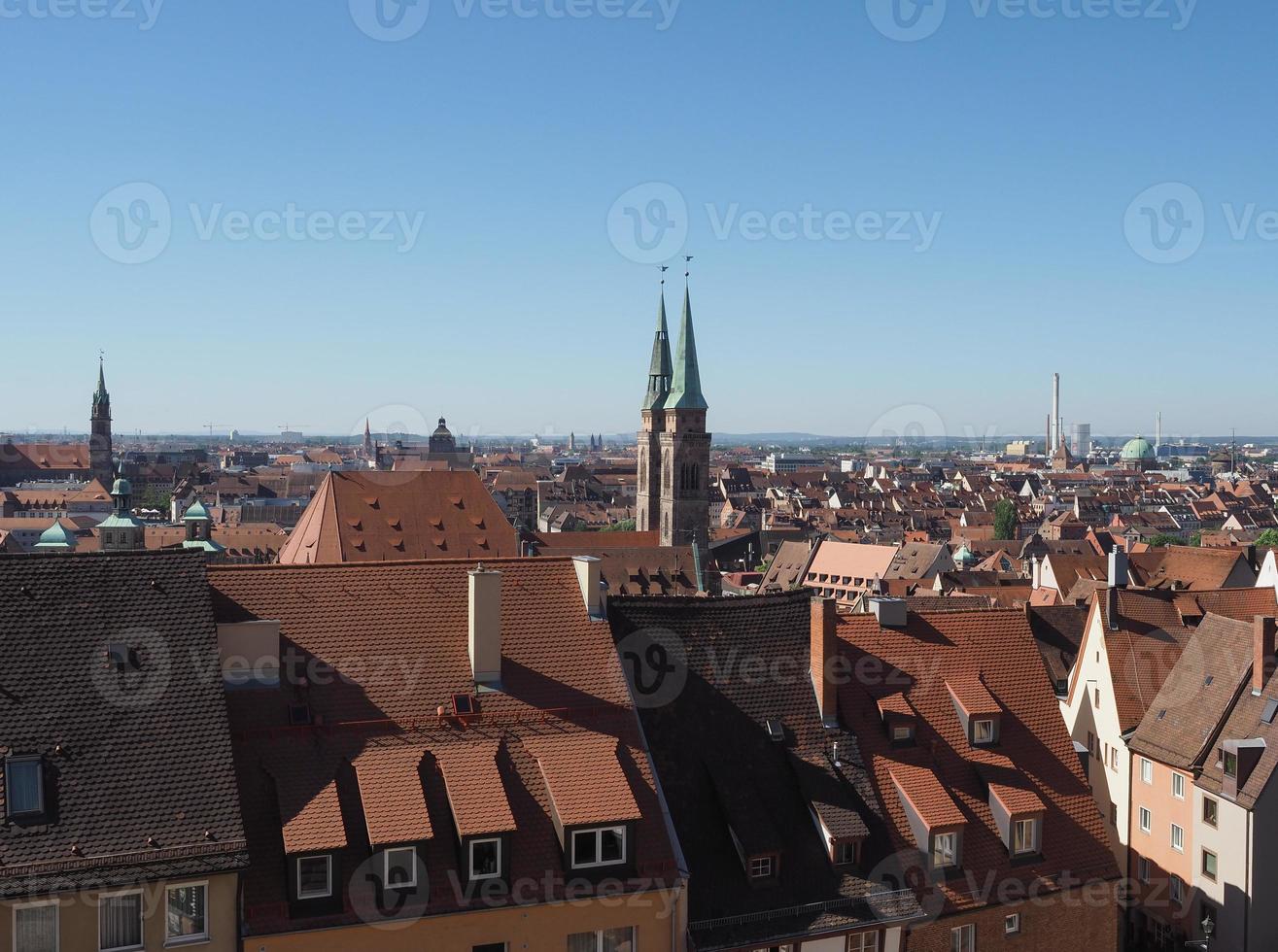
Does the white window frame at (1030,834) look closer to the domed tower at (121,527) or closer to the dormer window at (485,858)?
the dormer window at (485,858)

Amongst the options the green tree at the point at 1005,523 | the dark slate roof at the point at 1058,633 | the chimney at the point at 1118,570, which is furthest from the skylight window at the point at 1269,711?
the green tree at the point at 1005,523

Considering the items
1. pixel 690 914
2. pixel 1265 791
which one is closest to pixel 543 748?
pixel 690 914

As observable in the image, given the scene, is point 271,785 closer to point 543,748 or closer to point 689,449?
point 543,748

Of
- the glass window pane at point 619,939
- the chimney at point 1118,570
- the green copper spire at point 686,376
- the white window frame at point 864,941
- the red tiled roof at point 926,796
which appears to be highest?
the green copper spire at point 686,376

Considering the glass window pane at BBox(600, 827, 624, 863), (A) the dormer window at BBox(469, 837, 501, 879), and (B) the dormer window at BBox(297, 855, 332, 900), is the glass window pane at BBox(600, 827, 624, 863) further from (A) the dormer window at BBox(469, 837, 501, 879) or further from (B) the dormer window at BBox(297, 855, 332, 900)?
(B) the dormer window at BBox(297, 855, 332, 900)

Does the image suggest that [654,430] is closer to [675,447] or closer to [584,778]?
[675,447]

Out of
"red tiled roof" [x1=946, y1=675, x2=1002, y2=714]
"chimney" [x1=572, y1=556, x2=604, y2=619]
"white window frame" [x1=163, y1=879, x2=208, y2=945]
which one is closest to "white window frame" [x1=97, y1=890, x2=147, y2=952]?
"white window frame" [x1=163, y1=879, x2=208, y2=945]

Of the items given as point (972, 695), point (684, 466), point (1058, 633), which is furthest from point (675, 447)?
point (972, 695)

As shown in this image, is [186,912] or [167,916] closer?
[167,916]
